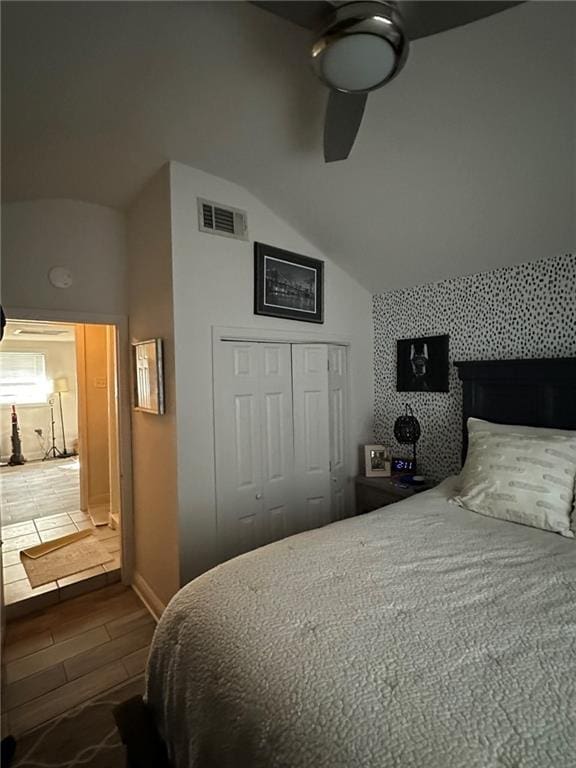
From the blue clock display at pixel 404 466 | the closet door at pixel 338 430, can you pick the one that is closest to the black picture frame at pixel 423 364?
the closet door at pixel 338 430

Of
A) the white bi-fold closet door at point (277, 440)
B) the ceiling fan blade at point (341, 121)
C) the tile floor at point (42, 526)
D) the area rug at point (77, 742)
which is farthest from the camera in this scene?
the tile floor at point (42, 526)

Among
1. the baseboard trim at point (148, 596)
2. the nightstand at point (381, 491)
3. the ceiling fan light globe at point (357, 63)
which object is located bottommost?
the baseboard trim at point (148, 596)

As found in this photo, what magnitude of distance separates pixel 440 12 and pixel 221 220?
4.75 ft

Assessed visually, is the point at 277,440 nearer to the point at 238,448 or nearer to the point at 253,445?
the point at 253,445

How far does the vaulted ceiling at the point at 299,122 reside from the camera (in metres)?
1.25

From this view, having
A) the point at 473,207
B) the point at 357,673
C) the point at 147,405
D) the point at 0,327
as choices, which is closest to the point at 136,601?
the point at 147,405

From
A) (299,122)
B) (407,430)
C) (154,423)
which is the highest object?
(299,122)

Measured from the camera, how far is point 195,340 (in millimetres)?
2072

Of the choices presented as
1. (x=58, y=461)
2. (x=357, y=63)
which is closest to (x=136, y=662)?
(x=357, y=63)

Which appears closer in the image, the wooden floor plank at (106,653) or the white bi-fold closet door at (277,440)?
the wooden floor plank at (106,653)

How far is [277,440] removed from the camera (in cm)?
247

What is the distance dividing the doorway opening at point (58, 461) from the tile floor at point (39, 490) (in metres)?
0.01

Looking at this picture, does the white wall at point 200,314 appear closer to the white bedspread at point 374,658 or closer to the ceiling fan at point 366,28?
the white bedspread at point 374,658

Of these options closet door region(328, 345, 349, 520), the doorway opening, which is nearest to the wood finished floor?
the doorway opening
